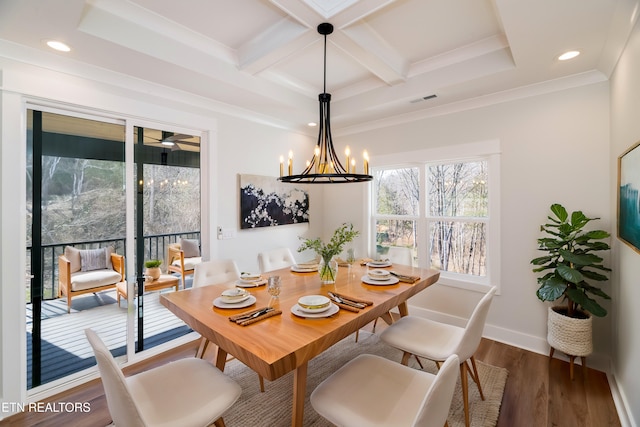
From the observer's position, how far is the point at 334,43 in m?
2.26

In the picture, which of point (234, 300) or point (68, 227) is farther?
point (68, 227)

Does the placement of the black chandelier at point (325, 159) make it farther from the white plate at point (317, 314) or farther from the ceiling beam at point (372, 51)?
the white plate at point (317, 314)

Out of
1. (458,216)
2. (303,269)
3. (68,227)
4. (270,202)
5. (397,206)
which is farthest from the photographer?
(397,206)

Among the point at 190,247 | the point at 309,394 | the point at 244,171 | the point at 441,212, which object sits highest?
the point at 244,171

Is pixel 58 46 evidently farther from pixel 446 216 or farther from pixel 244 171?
pixel 446 216

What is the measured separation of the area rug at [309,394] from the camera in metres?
1.93

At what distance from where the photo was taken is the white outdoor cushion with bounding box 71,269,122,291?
2.47 meters

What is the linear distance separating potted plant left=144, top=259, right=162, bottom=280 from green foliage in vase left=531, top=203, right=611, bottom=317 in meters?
3.41

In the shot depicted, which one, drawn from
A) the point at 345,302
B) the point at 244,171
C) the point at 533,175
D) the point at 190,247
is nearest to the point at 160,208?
the point at 190,247

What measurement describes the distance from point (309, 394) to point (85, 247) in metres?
2.21

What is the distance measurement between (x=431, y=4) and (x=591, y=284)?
2.65 metres

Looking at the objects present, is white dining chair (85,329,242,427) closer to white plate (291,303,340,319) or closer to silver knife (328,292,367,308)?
white plate (291,303,340,319)

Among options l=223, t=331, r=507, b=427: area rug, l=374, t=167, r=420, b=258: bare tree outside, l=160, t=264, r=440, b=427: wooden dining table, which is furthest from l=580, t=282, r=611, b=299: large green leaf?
l=374, t=167, r=420, b=258: bare tree outside

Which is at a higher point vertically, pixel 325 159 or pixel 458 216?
pixel 325 159
